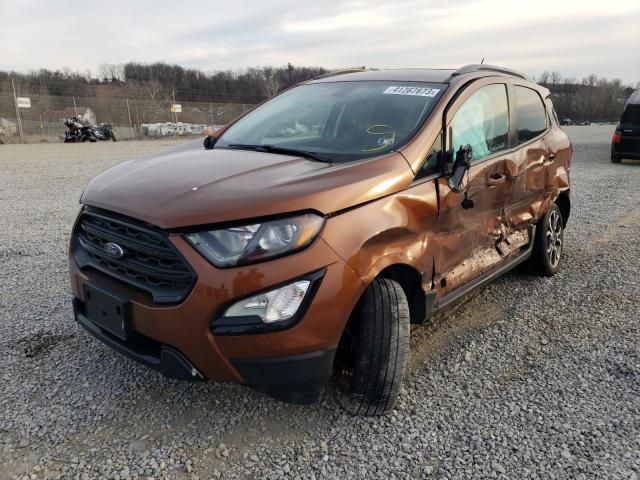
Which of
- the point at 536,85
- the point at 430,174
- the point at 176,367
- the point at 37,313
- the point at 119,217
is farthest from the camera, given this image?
the point at 536,85

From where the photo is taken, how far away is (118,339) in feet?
8.08

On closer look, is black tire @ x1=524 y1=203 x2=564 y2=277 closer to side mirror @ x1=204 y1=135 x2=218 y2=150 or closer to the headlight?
side mirror @ x1=204 y1=135 x2=218 y2=150

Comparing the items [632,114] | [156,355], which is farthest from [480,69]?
[632,114]

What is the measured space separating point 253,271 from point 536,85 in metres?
3.66

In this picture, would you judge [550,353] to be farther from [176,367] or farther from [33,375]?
[33,375]

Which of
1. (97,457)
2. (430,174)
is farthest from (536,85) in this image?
(97,457)

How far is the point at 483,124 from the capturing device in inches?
135

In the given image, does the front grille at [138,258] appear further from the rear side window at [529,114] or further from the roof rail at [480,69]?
the rear side window at [529,114]

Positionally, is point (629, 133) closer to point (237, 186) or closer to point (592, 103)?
point (237, 186)

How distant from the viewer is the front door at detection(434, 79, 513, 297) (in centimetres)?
295

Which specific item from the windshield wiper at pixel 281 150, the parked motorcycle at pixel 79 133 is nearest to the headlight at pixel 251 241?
the windshield wiper at pixel 281 150

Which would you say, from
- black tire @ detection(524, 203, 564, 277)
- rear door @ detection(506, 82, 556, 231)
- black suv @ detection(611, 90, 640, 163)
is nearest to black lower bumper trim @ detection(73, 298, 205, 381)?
rear door @ detection(506, 82, 556, 231)

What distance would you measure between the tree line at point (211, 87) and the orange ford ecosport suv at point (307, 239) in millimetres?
39702

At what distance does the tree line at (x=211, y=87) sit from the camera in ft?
144
